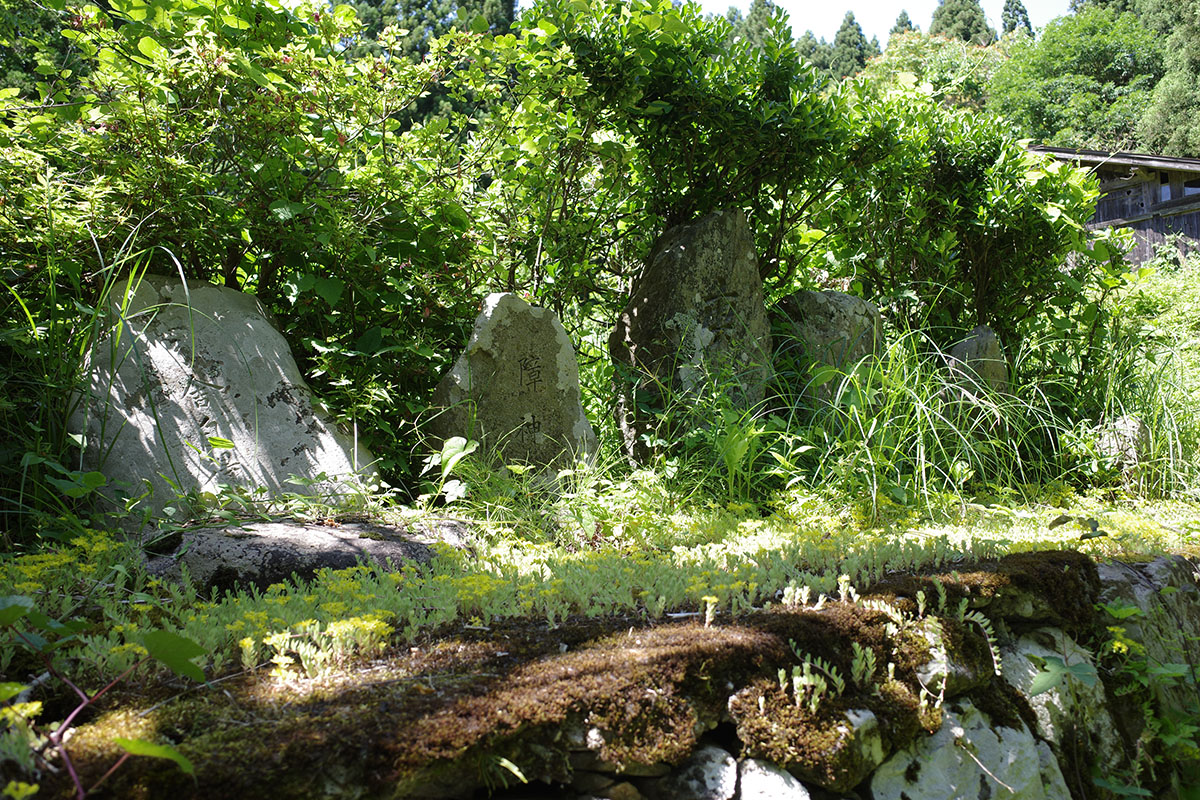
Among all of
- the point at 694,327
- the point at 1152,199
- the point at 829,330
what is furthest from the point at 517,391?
the point at 1152,199

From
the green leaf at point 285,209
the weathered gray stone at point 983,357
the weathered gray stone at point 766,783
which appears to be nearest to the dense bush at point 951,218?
the weathered gray stone at point 983,357

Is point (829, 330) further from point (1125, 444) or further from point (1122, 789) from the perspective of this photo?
point (1122, 789)

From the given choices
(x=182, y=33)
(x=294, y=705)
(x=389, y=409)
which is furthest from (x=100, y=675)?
(x=182, y=33)

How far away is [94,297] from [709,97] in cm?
344

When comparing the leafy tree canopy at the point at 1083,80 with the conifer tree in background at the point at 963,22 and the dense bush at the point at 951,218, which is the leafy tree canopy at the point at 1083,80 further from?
the dense bush at the point at 951,218

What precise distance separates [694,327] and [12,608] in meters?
3.67

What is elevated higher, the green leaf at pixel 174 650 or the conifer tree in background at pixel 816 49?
the conifer tree in background at pixel 816 49

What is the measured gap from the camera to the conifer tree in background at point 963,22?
37000mm

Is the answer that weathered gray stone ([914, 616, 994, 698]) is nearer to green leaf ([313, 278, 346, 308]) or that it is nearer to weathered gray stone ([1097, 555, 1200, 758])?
weathered gray stone ([1097, 555, 1200, 758])

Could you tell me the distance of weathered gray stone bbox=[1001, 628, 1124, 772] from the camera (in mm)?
2148

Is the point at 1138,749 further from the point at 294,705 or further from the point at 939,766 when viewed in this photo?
the point at 294,705

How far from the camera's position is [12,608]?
1348 mm

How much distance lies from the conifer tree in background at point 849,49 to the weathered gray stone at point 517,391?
36.9 m

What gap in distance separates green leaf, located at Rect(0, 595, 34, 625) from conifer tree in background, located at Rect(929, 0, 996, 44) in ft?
141
